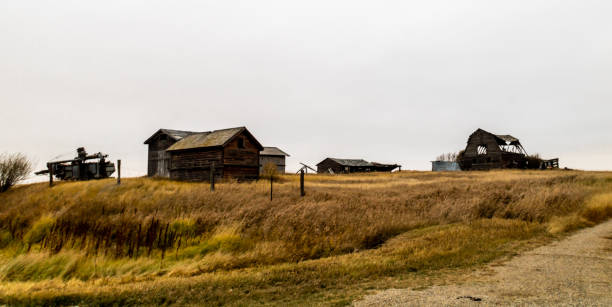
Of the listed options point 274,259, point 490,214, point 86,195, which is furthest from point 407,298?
point 86,195

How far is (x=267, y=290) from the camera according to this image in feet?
24.8

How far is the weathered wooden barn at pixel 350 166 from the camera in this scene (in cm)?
6612

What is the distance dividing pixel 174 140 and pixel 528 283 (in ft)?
118

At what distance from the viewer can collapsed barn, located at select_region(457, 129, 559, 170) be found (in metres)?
56.7

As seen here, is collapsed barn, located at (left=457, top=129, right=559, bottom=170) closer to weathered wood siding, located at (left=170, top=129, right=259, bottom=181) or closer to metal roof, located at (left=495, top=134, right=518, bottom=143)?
metal roof, located at (left=495, top=134, right=518, bottom=143)

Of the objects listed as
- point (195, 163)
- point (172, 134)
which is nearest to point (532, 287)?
point (195, 163)

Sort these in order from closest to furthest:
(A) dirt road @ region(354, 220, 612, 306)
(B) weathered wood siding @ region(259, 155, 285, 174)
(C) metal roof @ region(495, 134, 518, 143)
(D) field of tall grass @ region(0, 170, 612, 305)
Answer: (A) dirt road @ region(354, 220, 612, 306) < (D) field of tall grass @ region(0, 170, 612, 305) < (B) weathered wood siding @ region(259, 155, 285, 174) < (C) metal roof @ region(495, 134, 518, 143)

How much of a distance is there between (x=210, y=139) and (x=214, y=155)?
83.5 inches

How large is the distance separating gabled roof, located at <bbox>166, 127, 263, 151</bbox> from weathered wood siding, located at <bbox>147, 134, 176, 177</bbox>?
7.96 ft

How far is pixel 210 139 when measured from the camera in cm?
3475

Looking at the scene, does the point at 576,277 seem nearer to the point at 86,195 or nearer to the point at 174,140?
the point at 86,195

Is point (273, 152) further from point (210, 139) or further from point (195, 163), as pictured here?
point (195, 163)

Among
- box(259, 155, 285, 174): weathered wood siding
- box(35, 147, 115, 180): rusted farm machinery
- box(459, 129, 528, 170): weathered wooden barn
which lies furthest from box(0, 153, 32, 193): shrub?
box(459, 129, 528, 170): weathered wooden barn

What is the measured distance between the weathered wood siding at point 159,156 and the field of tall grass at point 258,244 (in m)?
20.9
